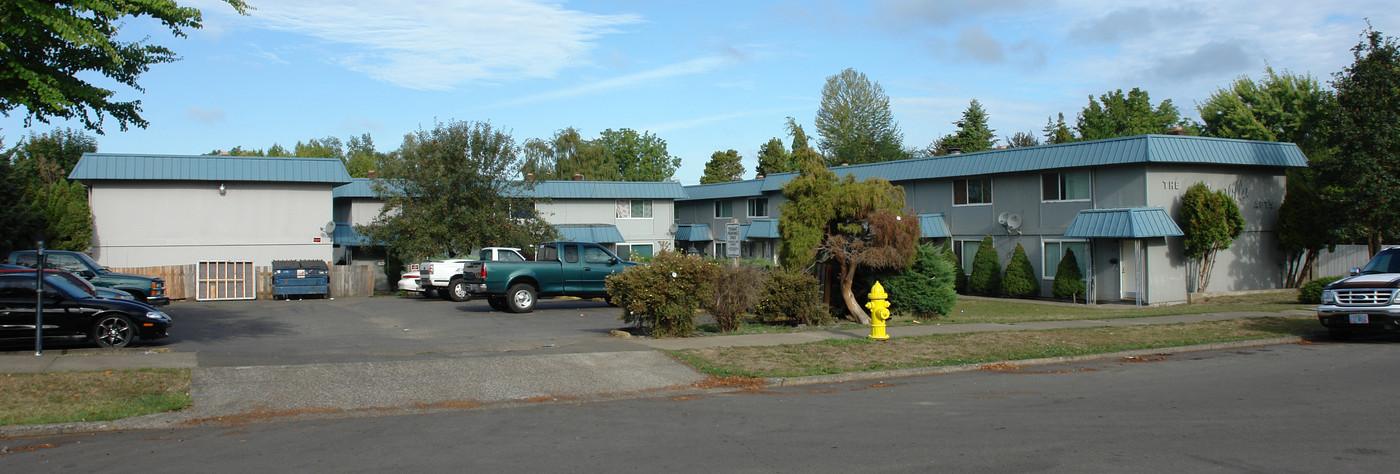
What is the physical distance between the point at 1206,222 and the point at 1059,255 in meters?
4.41

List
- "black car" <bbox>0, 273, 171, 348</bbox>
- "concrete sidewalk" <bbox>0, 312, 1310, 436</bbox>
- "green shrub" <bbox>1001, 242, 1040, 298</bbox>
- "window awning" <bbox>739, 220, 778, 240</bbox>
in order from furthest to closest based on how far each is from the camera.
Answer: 1. "window awning" <bbox>739, 220, 778, 240</bbox>
2. "green shrub" <bbox>1001, 242, 1040, 298</bbox>
3. "black car" <bbox>0, 273, 171, 348</bbox>
4. "concrete sidewalk" <bbox>0, 312, 1310, 436</bbox>

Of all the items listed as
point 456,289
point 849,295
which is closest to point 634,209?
point 456,289

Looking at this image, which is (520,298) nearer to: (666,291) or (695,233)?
(666,291)

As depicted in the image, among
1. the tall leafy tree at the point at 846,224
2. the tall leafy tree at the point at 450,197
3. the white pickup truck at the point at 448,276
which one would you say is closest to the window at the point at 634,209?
the tall leafy tree at the point at 450,197

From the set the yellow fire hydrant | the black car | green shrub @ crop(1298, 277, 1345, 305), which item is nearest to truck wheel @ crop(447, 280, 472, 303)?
the black car

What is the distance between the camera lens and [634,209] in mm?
44062

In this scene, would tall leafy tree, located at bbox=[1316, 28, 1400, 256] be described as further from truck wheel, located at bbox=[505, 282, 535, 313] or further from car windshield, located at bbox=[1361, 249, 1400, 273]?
truck wheel, located at bbox=[505, 282, 535, 313]

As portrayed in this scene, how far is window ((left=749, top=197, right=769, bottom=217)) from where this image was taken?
4325 centimetres

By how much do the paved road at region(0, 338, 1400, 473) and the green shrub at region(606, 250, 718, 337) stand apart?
4447mm

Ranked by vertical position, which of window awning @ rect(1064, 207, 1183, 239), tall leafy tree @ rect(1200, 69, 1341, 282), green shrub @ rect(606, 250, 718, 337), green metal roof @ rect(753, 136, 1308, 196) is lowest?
green shrub @ rect(606, 250, 718, 337)

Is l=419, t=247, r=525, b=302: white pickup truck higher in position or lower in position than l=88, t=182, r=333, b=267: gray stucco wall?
lower

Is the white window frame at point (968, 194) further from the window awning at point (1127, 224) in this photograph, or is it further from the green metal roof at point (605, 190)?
the green metal roof at point (605, 190)

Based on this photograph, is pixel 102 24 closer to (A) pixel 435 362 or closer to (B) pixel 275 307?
(A) pixel 435 362

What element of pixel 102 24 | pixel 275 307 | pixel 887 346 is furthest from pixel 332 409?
pixel 275 307
